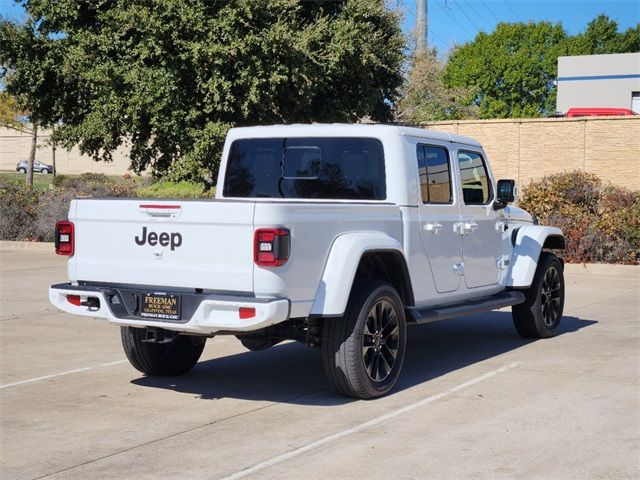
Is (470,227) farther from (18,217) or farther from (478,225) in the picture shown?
(18,217)

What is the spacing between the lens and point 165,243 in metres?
6.86

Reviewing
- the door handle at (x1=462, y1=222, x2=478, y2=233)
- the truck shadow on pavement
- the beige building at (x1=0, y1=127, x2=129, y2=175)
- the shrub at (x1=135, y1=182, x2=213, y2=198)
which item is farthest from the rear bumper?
the beige building at (x1=0, y1=127, x2=129, y2=175)

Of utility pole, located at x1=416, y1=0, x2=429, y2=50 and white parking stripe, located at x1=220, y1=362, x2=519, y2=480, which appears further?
utility pole, located at x1=416, y1=0, x2=429, y2=50

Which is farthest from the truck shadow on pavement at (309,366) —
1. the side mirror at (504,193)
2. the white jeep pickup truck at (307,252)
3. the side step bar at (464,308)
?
the side mirror at (504,193)

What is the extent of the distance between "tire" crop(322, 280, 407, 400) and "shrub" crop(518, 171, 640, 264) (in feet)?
35.7

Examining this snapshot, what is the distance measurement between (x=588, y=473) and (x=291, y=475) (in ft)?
5.55

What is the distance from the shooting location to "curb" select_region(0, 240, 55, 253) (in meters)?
20.7

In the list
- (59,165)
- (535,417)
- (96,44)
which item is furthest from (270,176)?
(59,165)

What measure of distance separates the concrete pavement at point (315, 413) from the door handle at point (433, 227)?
1.27 metres

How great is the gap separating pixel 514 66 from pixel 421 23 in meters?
23.7

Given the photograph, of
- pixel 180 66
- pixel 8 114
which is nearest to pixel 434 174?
pixel 180 66

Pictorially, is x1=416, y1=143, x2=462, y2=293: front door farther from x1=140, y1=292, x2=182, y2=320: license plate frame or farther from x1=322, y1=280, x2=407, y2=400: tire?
x1=140, y1=292, x2=182, y2=320: license plate frame

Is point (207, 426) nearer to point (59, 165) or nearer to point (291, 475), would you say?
point (291, 475)

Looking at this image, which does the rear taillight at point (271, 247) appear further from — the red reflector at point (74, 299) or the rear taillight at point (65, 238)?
the rear taillight at point (65, 238)
